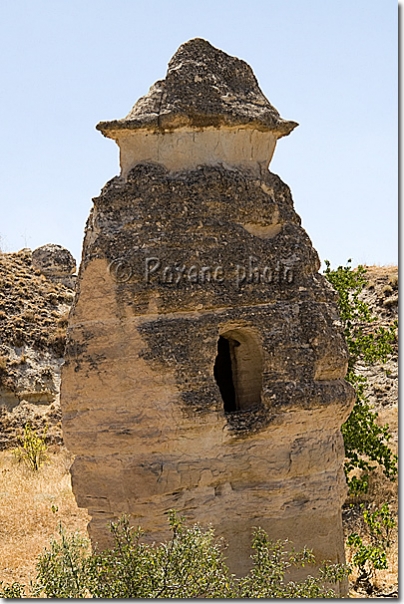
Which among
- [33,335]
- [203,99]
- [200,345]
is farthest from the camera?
[33,335]

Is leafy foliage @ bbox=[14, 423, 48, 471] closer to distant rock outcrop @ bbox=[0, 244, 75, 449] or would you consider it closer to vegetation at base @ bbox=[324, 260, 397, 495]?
distant rock outcrop @ bbox=[0, 244, 75, 449]

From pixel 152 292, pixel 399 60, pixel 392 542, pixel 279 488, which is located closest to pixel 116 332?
pixel 152 292

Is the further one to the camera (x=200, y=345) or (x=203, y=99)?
(x=203, y=99)

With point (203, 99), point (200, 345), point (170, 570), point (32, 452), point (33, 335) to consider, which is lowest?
point (32, 452)

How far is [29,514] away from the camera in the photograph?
14.6 meters

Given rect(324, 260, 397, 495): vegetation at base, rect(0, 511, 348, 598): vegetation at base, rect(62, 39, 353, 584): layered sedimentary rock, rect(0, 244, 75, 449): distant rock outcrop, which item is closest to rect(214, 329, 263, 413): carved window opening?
rect(62, 39, 353, 584): layered sedimentary rock

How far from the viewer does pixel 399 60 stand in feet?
27.4

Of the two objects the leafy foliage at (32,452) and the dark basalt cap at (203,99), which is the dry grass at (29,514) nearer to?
the leafy foliage at (32,452)

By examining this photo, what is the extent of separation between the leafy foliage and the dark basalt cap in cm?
1207

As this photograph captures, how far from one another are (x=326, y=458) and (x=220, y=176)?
9.96ft

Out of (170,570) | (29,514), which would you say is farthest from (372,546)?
(170,570)

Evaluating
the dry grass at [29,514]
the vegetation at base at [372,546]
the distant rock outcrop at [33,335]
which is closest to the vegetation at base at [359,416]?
the vegetation at base at [372,546]

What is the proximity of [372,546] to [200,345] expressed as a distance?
20.0 feet

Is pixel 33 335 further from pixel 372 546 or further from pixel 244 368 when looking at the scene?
pixel 244 368
